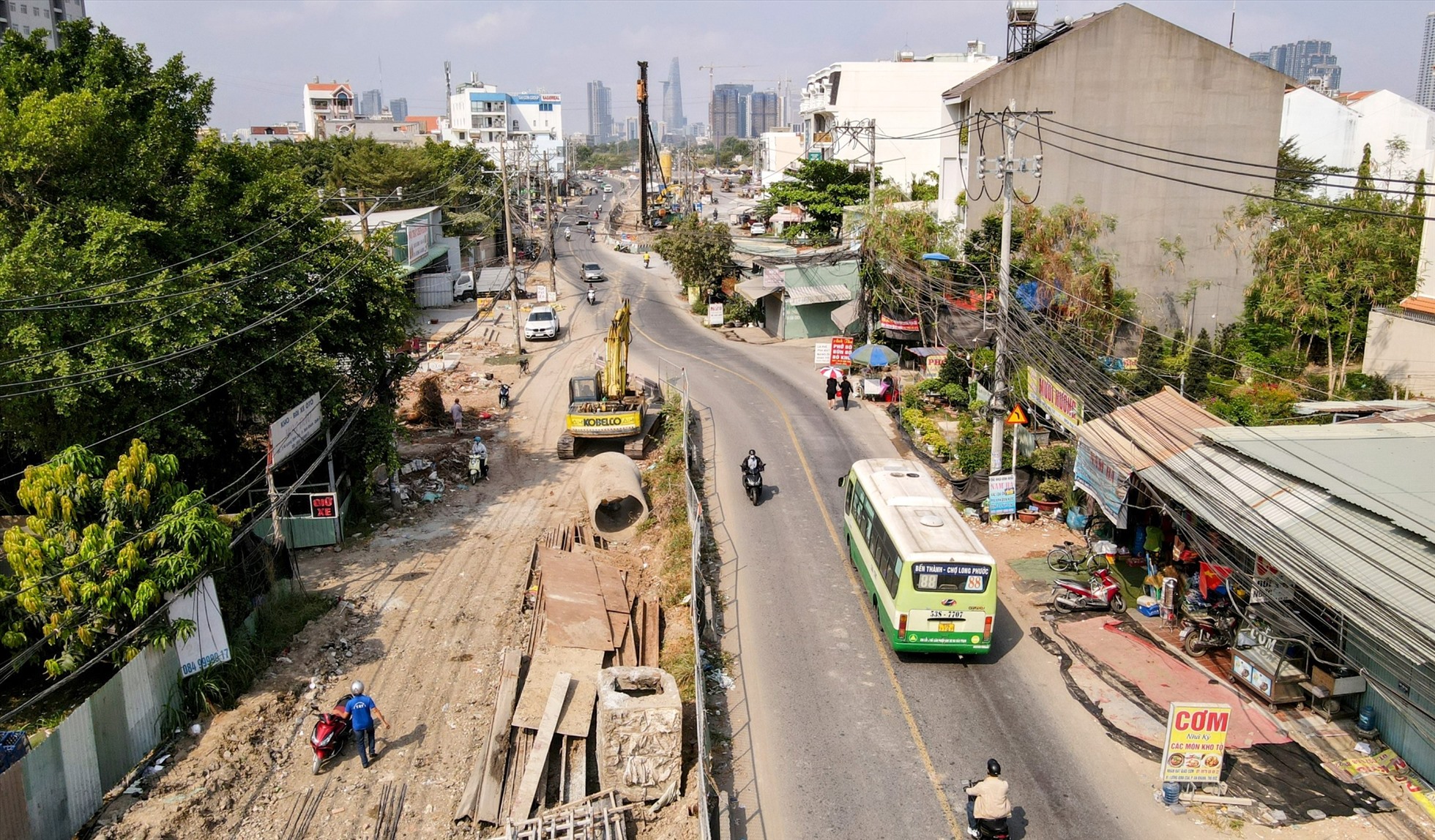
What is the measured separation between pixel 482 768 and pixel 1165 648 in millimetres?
11686

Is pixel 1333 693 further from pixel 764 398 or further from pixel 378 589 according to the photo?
pixel 764 398

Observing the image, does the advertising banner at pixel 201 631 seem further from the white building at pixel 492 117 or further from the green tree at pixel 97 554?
the white building at pixel 492 117

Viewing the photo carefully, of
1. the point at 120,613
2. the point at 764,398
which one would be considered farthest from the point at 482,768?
the point at 764,398

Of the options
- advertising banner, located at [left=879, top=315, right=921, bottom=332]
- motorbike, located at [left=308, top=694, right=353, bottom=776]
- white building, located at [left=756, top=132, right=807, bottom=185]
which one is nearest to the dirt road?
motorbike, located at [left=308, top=694, right=353, bottom=776]

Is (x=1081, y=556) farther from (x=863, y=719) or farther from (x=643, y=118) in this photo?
(x=643, y=118)

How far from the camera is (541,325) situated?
48.5 metres

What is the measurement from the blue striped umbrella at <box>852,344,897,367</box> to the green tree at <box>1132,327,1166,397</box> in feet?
25.6

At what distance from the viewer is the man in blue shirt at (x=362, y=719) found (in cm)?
1495

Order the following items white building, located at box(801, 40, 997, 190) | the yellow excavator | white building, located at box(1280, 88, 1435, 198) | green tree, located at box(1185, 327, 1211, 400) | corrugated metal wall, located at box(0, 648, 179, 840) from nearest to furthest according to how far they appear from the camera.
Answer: corrugated metal wall, located at box(0, 648, 179, 840) → green tree, located at box(1185, 327, 1211, 400) → the yellow excavator → white building, located at box(1280, 88, 1435, 198) → white building, located at box(801, 40, 997, 190)

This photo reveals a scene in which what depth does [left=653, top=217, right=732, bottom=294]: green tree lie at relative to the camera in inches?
2071

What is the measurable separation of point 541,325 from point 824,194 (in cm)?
1746

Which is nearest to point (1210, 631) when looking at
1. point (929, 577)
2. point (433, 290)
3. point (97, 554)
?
point (929, 577)

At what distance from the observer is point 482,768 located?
1439 centimetres

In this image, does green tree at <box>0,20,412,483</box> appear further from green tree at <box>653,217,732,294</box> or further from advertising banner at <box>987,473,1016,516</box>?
green tree at <box>653,217,732,294</box>
